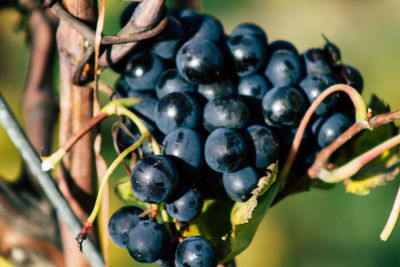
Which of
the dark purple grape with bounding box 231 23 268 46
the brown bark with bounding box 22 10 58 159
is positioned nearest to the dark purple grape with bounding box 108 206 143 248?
the dark purple grape with bounding box 231 23 268 46

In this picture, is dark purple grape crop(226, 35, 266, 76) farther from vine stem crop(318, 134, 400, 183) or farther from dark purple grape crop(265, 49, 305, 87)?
vine stem crop(318, 134, 400, 183)

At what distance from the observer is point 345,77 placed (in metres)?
0.63

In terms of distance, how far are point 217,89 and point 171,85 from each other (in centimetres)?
7

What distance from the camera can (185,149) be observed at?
1.76ft

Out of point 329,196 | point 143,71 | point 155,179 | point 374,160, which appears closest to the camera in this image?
point 155,179

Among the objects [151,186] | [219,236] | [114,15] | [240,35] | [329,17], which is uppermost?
[240,35]

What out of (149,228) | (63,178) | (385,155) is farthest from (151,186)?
(385,155)

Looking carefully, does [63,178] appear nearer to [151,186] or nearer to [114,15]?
[151,186]

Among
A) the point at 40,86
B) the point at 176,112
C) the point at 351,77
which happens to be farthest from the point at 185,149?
the point at 40,86

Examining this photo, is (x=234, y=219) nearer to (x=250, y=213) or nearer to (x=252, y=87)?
(x=250, y=213)

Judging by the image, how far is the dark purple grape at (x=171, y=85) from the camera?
0.59m

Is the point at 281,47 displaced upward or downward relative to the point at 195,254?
upward

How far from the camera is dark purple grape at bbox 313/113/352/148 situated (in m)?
0.60

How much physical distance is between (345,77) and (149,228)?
0.38 m
